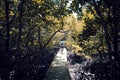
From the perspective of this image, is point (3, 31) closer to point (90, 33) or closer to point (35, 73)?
point (35, 73)

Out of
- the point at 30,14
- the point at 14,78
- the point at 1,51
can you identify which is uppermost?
the point at 30,14

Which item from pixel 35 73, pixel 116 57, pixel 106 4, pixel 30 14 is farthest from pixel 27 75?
pixel 106 4

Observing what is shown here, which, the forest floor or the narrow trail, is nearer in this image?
the forest floor

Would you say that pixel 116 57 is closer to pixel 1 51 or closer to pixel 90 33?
pixel 1 51

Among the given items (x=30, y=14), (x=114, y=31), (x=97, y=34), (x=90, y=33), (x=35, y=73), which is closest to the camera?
(x=114, y=31)

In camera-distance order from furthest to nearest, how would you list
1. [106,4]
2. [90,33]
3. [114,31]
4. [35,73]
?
[90,33], [35,73], [114,31], [106,4]

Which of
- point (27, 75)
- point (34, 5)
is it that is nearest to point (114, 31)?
point (34, 5)

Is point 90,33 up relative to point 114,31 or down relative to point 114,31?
down

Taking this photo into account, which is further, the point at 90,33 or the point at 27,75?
the point at 90,33

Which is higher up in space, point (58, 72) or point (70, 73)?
point (70, 73)

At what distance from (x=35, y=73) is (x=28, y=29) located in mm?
5150

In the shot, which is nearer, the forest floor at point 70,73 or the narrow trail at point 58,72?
the forest floor at point 70,73

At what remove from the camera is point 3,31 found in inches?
714

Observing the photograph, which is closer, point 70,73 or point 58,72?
point 70,73
